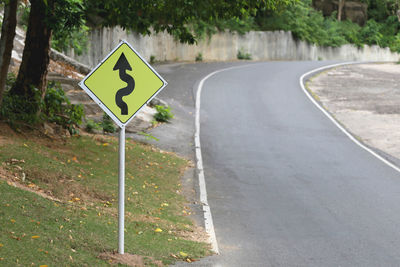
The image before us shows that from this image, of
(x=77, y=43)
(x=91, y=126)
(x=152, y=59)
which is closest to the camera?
(x=91, y=126)

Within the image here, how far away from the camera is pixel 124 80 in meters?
7.57

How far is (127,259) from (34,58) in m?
7.23

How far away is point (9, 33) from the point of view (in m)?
10.9

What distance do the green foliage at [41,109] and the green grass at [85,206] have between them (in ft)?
2.02

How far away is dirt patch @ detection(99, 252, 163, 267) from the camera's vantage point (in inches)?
282

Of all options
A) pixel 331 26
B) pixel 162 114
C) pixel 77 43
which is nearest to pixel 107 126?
pixel 162 114

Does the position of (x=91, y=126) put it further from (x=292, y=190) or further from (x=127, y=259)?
(x=127, y=259)

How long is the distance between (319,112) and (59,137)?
13143 millimetres

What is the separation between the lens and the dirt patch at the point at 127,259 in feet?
23.5

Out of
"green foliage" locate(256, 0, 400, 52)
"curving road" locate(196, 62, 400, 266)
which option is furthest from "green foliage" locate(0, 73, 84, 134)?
"green foliage" locate(256, 0, 400, 52)

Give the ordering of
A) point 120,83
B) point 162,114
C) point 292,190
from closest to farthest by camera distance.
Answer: point 120,83
point 292,190
point 162,114

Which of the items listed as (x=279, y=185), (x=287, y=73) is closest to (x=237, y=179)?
(x=279, y=185)

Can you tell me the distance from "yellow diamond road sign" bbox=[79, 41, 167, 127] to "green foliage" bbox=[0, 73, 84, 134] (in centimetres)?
590

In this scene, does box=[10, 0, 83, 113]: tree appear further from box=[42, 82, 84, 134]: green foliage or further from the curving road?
the curving road
